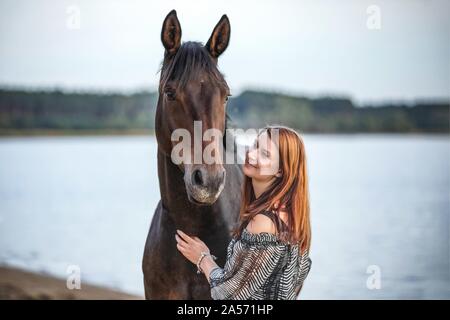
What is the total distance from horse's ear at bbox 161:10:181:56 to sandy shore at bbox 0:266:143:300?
15.3 ft

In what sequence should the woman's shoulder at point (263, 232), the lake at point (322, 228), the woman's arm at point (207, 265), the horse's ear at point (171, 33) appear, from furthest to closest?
the lake at point (322, 228), the horse's ear at point (171, 33), the woman's arm at point (207, 265), the woman's shoulder at point (263, 232)

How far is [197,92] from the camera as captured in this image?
2.79 m

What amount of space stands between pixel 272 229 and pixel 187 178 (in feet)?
1.80

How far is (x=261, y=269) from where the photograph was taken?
2.36 meters

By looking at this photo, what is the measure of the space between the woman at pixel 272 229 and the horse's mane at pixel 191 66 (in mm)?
491

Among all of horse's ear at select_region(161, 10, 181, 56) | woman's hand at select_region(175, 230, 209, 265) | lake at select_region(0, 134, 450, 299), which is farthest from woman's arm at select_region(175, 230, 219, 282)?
lake at select_region(0, 134, 450, 299)

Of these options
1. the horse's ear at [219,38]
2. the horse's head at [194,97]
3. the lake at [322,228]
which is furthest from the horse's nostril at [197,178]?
the lake at [322,228]

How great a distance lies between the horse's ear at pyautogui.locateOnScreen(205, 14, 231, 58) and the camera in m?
3.04

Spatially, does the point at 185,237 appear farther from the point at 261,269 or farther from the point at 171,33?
the point at 171,33

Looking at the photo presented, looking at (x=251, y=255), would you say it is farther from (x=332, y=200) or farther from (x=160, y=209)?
(x=332, y=200)

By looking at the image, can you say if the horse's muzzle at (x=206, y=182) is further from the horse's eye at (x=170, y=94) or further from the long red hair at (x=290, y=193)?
the horse's eye at (x=170, y=94)

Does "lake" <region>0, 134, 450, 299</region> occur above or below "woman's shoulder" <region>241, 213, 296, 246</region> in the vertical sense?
below

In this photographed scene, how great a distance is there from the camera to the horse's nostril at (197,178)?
2.63m

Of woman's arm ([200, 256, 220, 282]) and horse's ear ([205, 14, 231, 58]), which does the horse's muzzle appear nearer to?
woman's arm ([200, 256, 220, 282])
